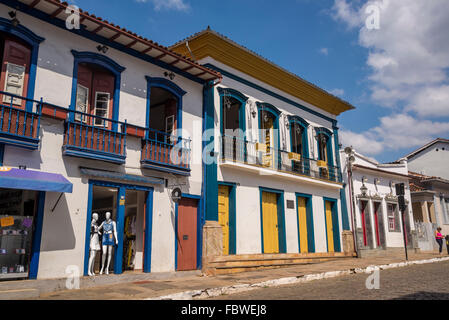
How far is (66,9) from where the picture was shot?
8789 mm

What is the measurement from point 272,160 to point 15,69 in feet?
30.4

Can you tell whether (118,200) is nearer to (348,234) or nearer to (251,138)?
(251,138)

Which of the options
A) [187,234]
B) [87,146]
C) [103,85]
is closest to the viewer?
[87,146]

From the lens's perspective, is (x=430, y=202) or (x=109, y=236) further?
(x=430, y=202)

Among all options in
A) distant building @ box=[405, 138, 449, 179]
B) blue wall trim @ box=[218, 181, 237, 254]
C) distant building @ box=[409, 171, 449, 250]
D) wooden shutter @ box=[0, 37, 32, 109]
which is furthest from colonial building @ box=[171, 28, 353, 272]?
distant building @ box=[405, 138, 449, 179]

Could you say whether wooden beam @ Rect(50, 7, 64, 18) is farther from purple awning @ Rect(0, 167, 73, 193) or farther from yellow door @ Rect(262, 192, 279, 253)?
yellow door @ Rect(262, 192, 279, 253)

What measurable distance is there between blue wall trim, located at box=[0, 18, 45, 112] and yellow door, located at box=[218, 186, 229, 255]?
21.5 ft

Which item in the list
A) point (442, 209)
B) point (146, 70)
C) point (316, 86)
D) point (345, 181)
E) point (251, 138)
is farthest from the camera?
point (442, 209)

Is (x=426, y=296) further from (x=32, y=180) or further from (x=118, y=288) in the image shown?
(x=32, y=180)

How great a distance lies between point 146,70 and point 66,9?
287cm

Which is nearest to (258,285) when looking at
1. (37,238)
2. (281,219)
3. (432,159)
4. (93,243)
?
(93,243)

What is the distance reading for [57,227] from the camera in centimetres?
858

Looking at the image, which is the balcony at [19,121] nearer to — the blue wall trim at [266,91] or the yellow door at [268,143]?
the blue wall trim at [266,91]
